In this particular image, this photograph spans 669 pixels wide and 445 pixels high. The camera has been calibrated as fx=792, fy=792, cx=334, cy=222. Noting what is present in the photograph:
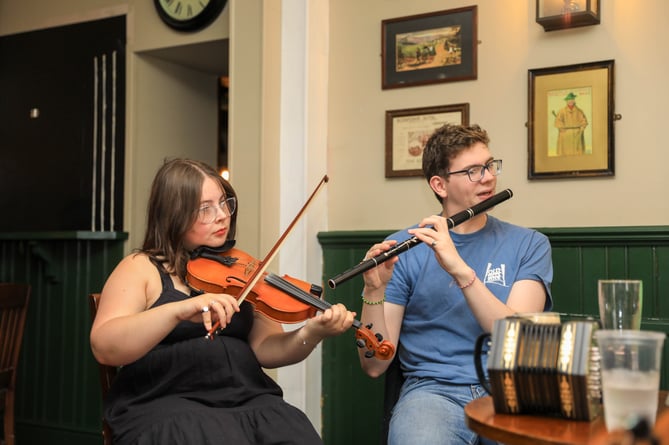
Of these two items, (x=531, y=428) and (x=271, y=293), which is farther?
(x=271, y=293)

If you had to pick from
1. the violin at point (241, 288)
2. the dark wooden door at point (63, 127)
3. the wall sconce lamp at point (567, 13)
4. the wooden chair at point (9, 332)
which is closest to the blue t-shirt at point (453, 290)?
the violin at point (241, 288)

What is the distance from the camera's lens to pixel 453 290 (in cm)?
226

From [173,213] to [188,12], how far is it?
192 cm

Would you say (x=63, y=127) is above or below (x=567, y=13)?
below

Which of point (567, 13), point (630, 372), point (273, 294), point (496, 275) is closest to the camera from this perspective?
point (630, 372)

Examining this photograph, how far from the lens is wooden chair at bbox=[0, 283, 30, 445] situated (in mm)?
3100

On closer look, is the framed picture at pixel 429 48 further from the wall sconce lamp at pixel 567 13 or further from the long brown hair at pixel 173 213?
the long brown hair at pixel 173 213

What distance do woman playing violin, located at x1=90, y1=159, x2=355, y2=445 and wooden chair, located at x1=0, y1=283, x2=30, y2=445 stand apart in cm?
124

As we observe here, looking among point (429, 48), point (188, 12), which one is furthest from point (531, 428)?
point (188, 12)

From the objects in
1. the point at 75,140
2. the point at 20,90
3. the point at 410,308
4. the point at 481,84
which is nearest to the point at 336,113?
the point at 481,84

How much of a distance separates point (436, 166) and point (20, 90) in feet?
9.51

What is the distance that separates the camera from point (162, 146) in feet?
13.6

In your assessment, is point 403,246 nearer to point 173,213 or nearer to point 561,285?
point 173,213

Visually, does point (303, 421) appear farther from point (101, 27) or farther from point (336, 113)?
point (101, 27)
